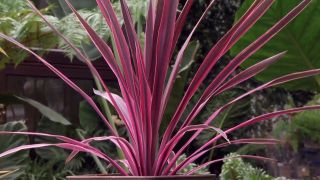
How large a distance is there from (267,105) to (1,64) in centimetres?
256

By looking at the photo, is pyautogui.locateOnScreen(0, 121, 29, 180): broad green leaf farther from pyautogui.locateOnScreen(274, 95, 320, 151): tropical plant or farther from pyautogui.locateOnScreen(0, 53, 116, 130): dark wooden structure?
pyautogui.locateOnScreen(274, 95, 320, 151): tropical plant

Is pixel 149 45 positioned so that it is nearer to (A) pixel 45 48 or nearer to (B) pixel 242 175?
(B) pixel 242 175

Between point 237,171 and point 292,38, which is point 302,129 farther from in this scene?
point 292,38

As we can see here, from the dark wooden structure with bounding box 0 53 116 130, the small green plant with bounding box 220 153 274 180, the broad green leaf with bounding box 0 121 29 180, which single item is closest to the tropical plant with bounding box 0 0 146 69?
the broad green leaf with bounding box 0 121 29 180

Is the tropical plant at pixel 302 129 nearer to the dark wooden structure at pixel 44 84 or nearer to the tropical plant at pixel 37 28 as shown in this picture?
the tropical plant at pixel 37 28

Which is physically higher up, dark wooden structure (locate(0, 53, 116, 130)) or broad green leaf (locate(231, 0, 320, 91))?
broad green leaf (locate(231, 0, 320, 91))

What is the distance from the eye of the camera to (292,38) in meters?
3.71

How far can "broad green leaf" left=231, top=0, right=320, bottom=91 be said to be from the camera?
361 cm

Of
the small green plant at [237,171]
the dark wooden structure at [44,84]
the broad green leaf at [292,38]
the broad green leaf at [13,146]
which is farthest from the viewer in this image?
the dark wooden structure at [44,84]

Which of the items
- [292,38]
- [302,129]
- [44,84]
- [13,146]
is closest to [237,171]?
[302,129]

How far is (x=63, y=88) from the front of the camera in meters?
5.41

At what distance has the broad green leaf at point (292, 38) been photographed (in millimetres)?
3609

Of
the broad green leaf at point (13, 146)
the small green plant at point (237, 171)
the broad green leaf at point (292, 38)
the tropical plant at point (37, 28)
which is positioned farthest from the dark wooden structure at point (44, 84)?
the small green plant at point (237, 171)

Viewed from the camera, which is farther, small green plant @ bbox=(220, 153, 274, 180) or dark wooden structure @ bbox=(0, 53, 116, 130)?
dark wooden structure @ bbox=(0, 53, 116, 130)
